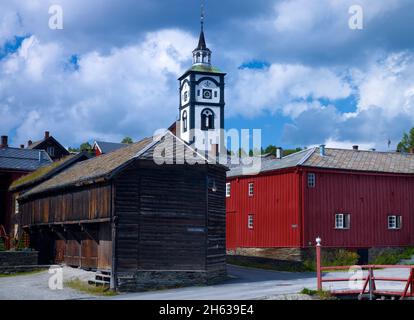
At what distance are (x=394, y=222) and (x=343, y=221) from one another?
440 cm

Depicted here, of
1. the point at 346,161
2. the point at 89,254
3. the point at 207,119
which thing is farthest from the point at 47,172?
the point at 207,119

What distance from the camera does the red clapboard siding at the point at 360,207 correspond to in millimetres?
41938

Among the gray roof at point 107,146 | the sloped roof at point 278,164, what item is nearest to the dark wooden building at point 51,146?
the gray roof at point 107,146

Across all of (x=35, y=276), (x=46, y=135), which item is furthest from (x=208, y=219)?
(x=46, y=135)

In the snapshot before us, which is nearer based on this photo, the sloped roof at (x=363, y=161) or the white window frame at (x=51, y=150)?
the sloped roof at (x=363, y=161)

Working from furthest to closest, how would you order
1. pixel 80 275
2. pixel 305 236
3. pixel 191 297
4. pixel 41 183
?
pixel 41 183 → pixel 305 236 → pixel 80 275 → pixel 191 297

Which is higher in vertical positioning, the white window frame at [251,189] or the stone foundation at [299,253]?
the white window frame at [251,189]

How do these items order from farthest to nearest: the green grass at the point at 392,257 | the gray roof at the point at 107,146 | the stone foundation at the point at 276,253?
the gray roof at the point at 107,146, the green grass at the point at 392,257, the stone foundation at the point at 276,253

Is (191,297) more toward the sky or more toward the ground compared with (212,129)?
more toward the ground

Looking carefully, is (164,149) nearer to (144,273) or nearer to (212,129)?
(144,273)

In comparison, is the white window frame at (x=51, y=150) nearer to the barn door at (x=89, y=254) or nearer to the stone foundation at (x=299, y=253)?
the stone foundation at (x=299, y=253)

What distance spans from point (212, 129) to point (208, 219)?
5682 cm

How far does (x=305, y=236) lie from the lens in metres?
41.2

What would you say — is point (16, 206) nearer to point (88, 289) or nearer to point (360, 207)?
point (88, 289)
